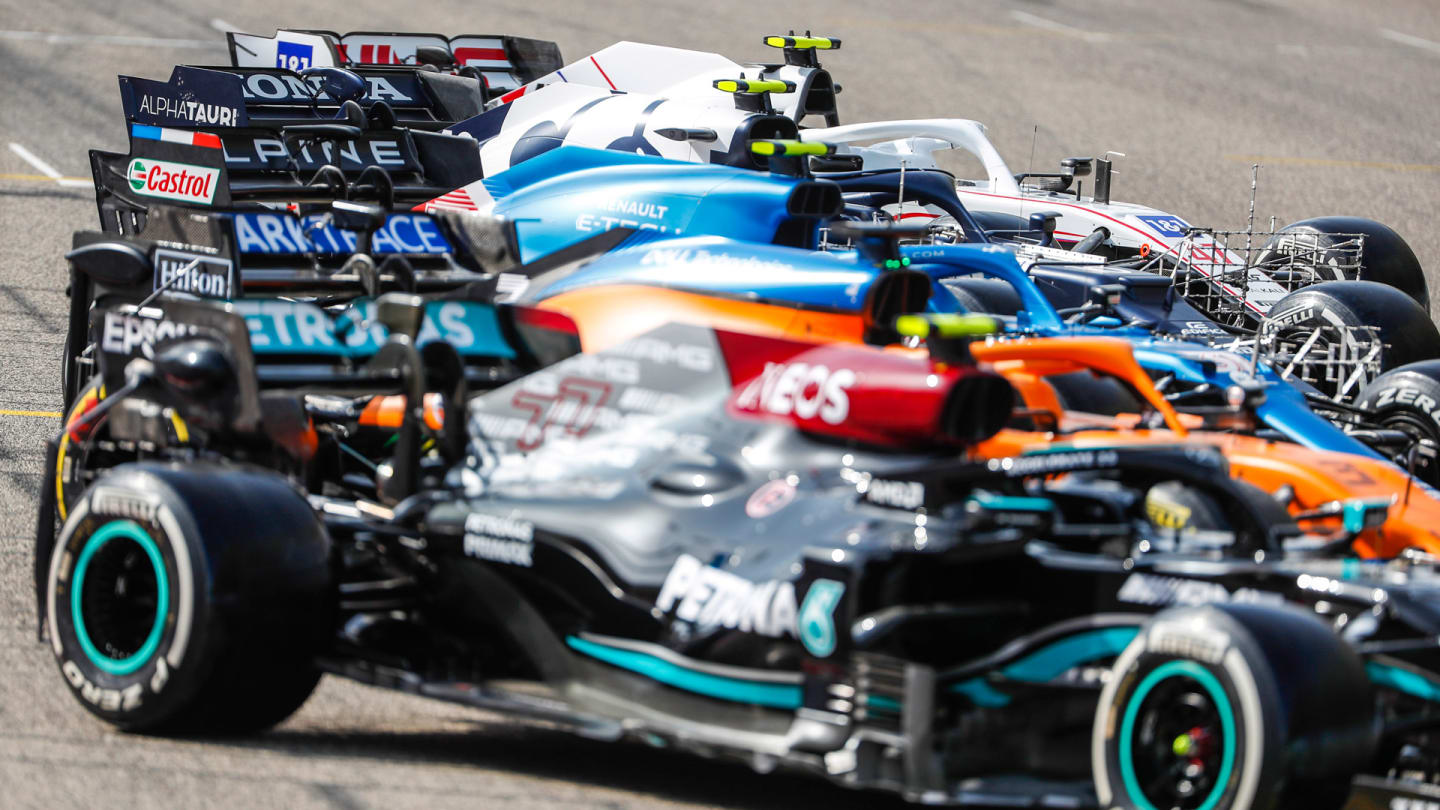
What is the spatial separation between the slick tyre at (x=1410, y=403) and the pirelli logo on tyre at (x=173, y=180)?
550cm

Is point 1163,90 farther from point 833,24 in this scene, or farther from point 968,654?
point 968,654

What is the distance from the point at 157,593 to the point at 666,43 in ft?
70.3

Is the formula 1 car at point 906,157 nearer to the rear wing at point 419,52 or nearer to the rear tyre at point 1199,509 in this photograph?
the rear wing at point 419,52

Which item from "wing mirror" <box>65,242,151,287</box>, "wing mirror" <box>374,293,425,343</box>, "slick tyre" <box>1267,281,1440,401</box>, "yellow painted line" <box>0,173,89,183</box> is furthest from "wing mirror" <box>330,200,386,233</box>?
"yellow painted line" <box>0,173,89,183</box>

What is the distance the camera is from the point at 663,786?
226 inches

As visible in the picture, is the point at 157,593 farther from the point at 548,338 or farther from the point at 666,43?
the point at 666,43

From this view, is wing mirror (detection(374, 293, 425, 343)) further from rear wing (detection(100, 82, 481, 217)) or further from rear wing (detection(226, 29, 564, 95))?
rear wing (detection(226, 29, 564, 95))

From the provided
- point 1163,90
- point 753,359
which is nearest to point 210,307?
point 753,359

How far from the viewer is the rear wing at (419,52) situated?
14.7 metres

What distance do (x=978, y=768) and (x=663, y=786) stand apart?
0.99m

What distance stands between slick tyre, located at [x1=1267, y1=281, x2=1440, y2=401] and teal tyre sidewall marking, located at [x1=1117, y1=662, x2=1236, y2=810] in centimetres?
585

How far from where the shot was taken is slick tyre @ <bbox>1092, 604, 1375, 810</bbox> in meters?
4.70

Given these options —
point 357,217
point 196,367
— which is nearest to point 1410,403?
point 357,217

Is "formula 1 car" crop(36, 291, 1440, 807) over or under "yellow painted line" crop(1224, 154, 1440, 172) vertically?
under
